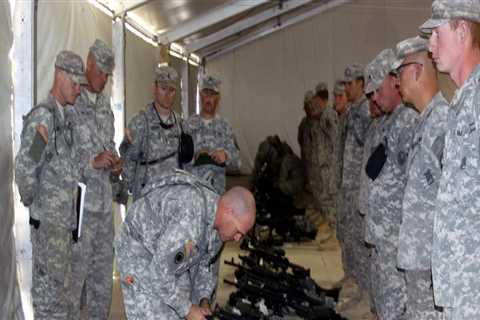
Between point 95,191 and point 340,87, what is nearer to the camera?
point 95,191

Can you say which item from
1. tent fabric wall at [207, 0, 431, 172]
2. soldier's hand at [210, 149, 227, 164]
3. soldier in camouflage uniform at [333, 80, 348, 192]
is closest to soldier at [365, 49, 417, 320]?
soldier's hand at [210, 149, 227, 164]

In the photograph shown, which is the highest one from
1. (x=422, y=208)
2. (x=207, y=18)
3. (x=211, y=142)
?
(x=207, y=18)

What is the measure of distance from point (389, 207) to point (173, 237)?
1327 millimetres

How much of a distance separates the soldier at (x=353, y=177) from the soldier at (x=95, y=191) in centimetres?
184

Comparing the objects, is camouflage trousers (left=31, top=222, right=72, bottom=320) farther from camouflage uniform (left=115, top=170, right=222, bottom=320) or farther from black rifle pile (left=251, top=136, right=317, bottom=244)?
black rifle pile (left=251, top=136, right=317, bottom=244)

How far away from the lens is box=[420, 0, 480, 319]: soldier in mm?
2115

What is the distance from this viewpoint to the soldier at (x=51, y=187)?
3613 millimetres

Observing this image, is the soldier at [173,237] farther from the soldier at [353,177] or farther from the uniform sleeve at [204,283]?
the soldier at [353,177]

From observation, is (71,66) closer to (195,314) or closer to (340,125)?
(195,314)

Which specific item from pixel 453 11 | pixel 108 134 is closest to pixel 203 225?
pixel 453 11

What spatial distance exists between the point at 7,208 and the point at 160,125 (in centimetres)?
147

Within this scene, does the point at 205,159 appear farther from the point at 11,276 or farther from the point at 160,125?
the point at 11,276

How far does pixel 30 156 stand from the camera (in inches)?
141

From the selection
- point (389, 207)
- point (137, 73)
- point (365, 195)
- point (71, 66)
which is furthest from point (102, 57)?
point (137, 73)
